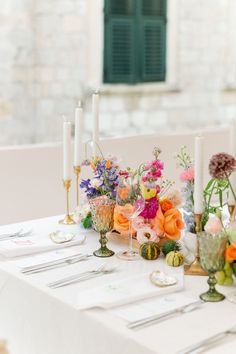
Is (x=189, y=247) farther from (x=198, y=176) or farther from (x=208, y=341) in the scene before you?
(x=208, y=341)

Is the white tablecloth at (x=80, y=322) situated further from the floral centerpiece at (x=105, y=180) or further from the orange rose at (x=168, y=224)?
the floral centerpiece at (x=105, y=180)

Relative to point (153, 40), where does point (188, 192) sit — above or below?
below

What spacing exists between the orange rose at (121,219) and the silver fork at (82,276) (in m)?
0.18

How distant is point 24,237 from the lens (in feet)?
7.85

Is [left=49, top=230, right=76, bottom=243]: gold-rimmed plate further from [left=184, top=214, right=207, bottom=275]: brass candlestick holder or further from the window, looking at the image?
the window

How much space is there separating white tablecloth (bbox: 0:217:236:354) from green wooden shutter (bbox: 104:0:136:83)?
512cm

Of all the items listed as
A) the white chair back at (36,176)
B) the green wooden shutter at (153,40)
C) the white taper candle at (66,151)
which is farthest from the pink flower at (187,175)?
the green wooden shutter at (153,40)

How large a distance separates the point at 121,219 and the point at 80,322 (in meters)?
0.54

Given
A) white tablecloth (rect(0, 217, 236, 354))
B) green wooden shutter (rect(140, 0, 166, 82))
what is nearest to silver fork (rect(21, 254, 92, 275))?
white tablecloth (rect(0, 217, 236, 354))

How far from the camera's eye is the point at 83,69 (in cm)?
688

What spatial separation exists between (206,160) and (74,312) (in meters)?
2.77

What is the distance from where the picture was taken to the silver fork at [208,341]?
1482mm

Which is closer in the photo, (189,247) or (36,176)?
(189,247)

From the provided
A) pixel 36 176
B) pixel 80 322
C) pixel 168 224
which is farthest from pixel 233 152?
pixel 36 176
